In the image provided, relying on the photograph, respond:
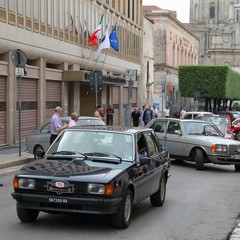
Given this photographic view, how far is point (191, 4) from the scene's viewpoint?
144 m

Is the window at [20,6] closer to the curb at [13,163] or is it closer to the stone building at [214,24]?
the curb at [13,163]

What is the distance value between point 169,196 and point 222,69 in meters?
52.2

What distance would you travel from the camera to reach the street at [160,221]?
8.09m

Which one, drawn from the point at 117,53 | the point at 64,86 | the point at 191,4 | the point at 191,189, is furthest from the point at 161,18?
the point at 191,4

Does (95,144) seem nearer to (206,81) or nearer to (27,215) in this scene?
(27,215)

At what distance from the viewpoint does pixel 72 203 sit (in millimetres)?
7855

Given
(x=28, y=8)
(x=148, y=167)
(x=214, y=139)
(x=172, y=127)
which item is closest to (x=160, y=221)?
(x=148, y=167)

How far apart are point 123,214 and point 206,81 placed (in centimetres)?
5618

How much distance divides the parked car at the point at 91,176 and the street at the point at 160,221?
30 cm

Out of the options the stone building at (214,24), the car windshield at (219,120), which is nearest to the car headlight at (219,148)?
the car windshield at (219,120)

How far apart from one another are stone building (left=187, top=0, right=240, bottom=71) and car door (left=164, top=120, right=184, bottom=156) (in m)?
107

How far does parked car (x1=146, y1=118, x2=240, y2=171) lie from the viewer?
17.4m

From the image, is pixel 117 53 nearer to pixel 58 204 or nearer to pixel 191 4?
pixel 58 204

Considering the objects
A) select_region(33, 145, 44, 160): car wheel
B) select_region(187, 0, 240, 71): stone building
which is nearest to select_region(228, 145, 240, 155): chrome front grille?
select_region(33, 145, 44, 160): car wheel
